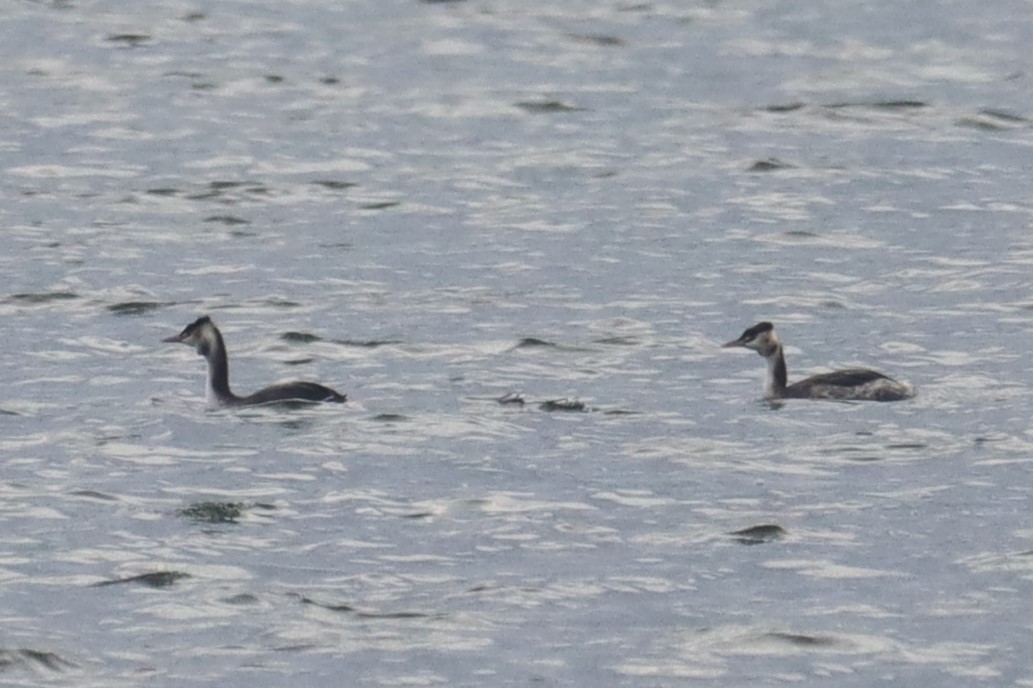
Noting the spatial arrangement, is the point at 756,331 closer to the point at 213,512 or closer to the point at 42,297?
the point at 213,512

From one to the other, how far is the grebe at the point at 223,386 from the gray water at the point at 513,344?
0.14m

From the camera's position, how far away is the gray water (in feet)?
54.9

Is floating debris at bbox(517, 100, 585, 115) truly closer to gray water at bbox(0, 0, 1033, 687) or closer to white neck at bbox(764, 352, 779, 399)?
gray water at bbox(0, 0, 1033, 687)

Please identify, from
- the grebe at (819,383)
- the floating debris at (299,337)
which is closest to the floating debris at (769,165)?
the floating debris at (299,337)

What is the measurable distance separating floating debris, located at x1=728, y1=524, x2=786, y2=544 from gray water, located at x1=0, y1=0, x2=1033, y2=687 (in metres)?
0.09

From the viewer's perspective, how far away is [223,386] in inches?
883

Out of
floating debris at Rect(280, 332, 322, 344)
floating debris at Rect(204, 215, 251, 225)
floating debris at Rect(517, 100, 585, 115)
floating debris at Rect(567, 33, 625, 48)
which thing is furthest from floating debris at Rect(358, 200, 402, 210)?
floating debris at Rect(567, 33, 625, 48)

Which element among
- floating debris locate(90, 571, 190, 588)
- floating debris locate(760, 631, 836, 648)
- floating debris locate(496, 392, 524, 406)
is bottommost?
floating debris locate(760, 631, 836, 648)

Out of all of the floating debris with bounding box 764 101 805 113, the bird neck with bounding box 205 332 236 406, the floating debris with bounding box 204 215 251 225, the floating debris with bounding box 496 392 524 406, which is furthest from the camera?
the floating debris with bounding box 764 101 805 113

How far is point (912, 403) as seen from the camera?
2234 cm

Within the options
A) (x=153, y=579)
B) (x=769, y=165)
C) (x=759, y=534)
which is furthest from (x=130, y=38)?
(x=153, y=579)

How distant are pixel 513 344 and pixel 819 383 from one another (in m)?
3.13

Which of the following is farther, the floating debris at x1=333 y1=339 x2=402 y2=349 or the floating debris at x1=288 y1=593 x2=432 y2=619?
A: the floating debris at x1=333 y1=339 x2=402 y2=349

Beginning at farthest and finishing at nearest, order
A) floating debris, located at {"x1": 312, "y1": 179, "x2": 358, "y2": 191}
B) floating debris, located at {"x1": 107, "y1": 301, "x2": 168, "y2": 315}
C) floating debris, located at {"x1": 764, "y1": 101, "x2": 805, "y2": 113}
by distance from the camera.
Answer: floating debris, located at {"x1": 764, "y1": 101, "x2": 805, "y2": 113}
floating debris, located at {"x1": 312, "y1": 179, "x2": 358, "y2": 191}
floating debris, located at {"x1": 107, "y1": 301, "x2": 168, "y2": 315}
